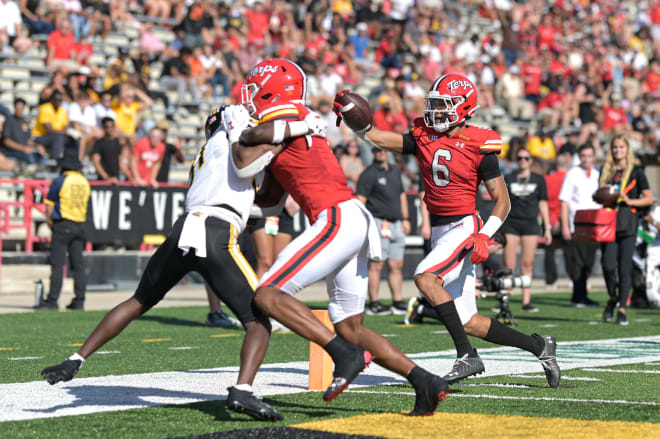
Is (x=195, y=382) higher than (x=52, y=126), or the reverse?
(x=52, y=126)

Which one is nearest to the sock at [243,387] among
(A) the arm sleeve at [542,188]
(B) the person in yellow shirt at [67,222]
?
(B) the person in yellow shirt at [67,222]

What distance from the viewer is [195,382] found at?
283 inches

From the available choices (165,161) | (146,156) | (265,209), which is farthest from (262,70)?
(165,161)

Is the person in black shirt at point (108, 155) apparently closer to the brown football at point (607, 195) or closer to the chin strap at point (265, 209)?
the brown football at point (607, 195)

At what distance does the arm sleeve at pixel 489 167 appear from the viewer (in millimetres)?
7012

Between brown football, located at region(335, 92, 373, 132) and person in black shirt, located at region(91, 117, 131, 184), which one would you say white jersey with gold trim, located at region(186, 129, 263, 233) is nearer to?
brown football, located at region(335, 92, 373, 132)

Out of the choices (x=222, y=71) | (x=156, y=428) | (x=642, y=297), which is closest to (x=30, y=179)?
(x=222, y=71)

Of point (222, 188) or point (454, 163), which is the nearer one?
point (222, 188)

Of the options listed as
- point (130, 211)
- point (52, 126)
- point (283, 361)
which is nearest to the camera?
point (283, 361)

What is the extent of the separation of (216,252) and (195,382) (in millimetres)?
1728

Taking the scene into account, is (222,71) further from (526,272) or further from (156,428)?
(156,428)

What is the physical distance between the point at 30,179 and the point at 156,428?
12.1 meters

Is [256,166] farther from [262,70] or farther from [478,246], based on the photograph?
[478,246]

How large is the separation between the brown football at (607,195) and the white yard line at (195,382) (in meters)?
2.53
